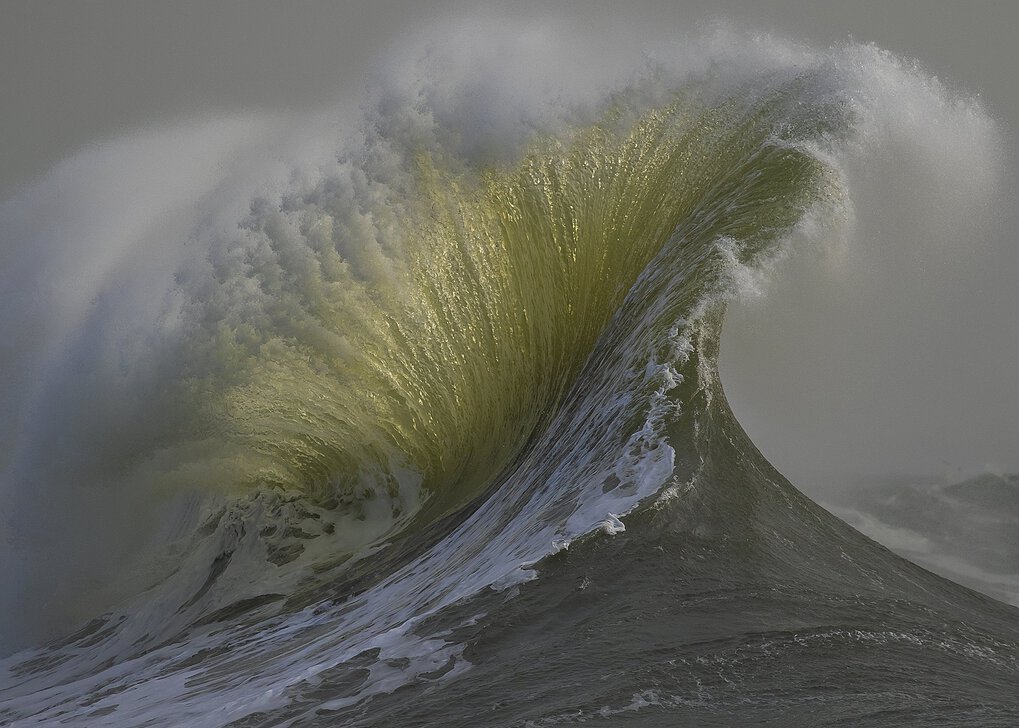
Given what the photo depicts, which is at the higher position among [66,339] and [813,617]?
[66,339]

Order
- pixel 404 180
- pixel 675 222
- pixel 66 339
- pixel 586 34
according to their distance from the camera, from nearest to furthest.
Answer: pixel 675 222
pixel 404 180
pixel 66 339
pixel 586 34

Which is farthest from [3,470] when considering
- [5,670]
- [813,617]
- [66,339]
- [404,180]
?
[813,617]

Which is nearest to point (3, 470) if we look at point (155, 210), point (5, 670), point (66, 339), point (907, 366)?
point (66, 339)

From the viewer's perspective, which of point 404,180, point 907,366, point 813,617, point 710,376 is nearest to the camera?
point 813,617

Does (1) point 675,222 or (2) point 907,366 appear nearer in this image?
(1) point 675,222

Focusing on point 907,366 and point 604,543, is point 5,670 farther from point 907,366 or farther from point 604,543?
point 907,366

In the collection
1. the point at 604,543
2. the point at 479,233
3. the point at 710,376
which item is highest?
the point at 479,233
